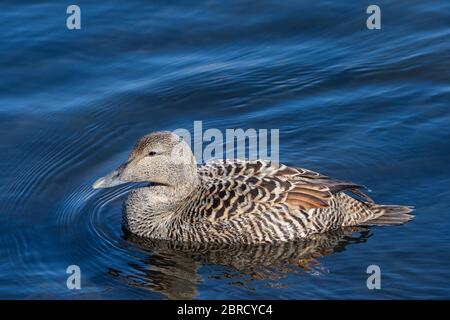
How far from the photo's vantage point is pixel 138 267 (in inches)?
400

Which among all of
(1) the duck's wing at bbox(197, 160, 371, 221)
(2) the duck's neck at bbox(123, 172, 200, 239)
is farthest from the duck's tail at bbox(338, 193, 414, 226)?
(2) the duck's neck at bbox(123, 172, 200, 239)

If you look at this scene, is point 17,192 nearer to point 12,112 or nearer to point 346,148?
point 12,112

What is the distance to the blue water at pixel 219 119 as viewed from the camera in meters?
9.91

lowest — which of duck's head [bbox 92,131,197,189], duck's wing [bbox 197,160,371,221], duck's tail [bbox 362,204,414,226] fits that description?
duck's tail [bbox 362,204,414,226]

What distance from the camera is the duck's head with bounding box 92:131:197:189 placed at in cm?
1055

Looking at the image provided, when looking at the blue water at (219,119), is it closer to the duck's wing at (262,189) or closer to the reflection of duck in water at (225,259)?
the reflection of duck in water at (225,259)

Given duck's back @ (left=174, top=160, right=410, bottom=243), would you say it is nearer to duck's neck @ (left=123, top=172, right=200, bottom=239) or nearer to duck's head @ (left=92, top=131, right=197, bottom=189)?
duck's neck @ (left=123, top=172, right=200, bottom=239)

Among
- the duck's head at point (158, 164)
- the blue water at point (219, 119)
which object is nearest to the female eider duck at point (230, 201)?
the duck's head at point (158, 164)

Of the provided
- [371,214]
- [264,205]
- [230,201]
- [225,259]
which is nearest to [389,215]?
[371,214]

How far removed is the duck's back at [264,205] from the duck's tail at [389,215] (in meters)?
0.07

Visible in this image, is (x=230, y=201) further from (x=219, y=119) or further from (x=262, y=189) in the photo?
(x=219, y=119)

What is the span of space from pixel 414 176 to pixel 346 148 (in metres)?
1.09

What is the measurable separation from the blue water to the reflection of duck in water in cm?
2

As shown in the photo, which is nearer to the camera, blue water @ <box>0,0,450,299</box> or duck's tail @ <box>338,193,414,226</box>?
blue water @ <box>0,0,450,299</box>
